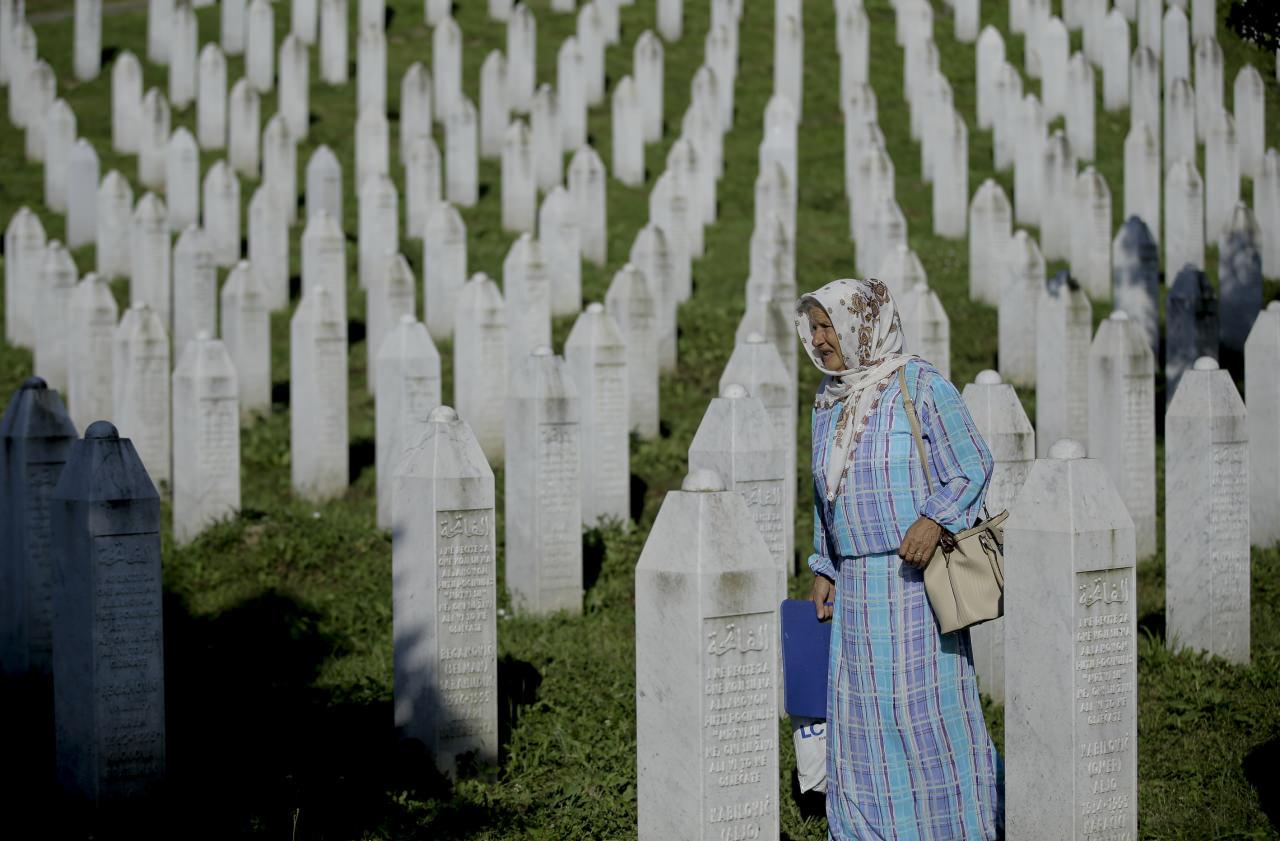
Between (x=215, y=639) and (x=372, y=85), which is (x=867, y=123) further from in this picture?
(x=215, y=639)

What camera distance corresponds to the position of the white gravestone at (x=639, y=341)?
43.9ft

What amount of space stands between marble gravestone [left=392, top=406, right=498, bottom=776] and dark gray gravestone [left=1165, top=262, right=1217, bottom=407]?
7733 millimetres

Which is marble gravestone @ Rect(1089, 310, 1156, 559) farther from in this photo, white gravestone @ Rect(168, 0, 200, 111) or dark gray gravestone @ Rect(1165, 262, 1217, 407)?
white gravestone @ Rect(168, 0, 200, 111)

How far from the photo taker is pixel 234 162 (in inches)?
888

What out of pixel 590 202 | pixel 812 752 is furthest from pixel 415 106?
pixel 812 752

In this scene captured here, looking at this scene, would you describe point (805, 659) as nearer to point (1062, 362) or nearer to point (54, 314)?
point (1062, 362)

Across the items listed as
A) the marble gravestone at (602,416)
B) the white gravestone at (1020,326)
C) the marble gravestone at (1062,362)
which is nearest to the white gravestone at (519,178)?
the white gravestone at (1020,326)

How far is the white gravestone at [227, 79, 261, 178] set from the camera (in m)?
22.3

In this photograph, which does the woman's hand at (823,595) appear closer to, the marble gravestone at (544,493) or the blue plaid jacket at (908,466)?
the blue plaid jacket at (908,466)

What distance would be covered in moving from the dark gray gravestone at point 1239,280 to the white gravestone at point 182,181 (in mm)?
11343

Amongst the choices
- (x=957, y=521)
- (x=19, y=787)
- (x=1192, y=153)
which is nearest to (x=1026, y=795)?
(x=957, y=521)

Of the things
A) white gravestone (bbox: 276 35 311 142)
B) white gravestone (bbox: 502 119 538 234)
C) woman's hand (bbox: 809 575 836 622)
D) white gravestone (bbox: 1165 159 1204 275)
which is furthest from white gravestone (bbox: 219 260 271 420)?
woman's hand (bbox: 809 575 836 622)

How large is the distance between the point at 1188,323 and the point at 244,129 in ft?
43.5

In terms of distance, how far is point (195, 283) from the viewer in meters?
16.4
